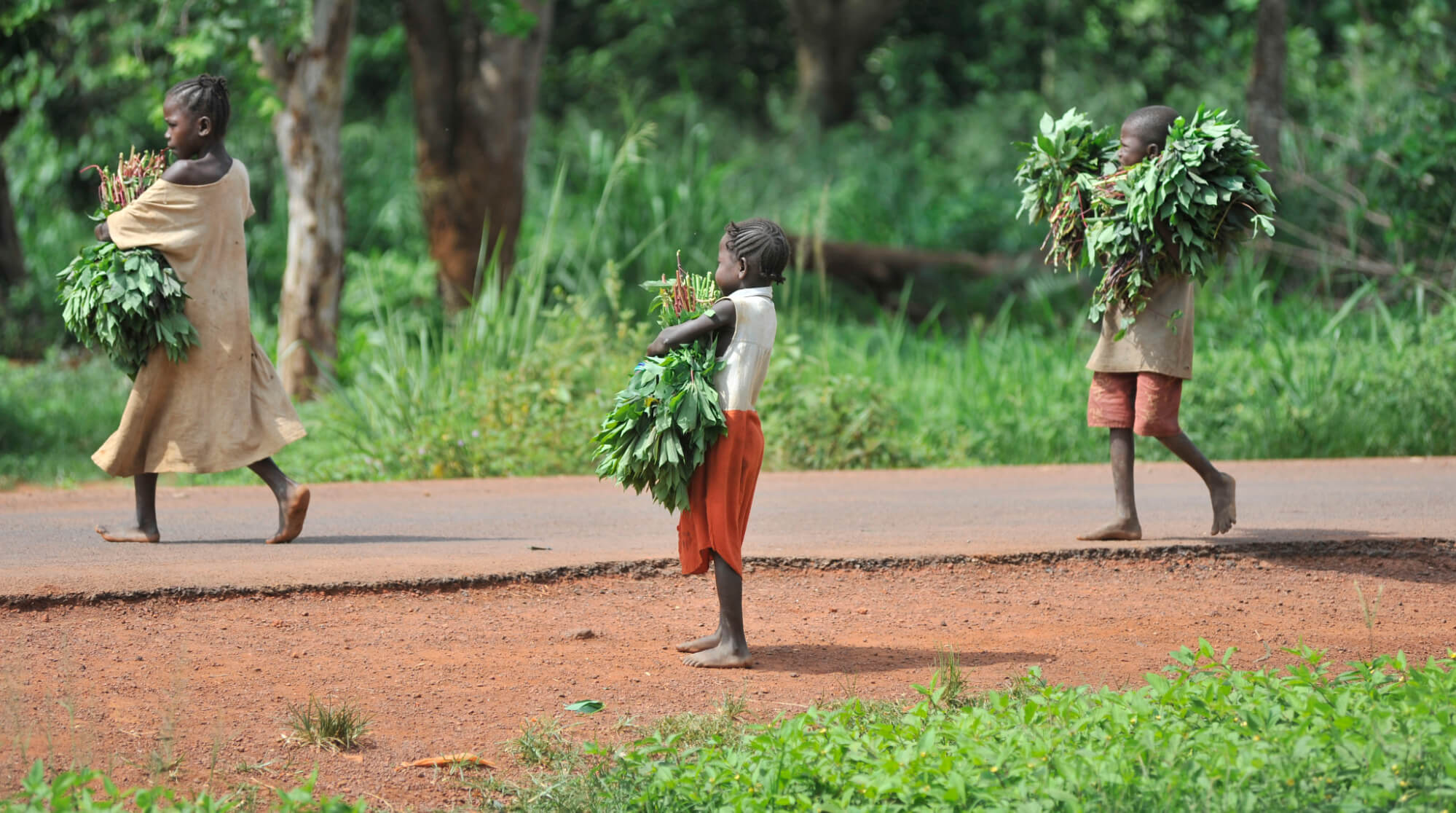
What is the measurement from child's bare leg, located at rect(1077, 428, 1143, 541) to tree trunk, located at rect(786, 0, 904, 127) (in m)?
18.3

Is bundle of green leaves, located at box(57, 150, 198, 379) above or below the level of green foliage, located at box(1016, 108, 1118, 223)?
below

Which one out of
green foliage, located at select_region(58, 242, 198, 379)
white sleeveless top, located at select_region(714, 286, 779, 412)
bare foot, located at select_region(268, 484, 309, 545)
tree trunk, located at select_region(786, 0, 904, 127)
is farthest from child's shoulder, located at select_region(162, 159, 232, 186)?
tree trunk, located at select_region(786, 0, 904, 127)

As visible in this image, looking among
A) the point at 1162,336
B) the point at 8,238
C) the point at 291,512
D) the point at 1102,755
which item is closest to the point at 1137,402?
the point at 1162,336

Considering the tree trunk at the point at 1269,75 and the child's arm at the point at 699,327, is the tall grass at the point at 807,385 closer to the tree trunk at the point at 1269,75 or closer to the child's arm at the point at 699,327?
the tree trunk at the point at 1269,75

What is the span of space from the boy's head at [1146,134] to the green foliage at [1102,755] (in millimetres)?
2495

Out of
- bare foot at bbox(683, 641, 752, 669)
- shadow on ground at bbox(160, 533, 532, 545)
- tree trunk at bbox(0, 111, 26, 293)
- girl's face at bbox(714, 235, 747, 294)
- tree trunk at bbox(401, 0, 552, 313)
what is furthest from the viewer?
tree trunk at bbox(0, 111, 26, 293)

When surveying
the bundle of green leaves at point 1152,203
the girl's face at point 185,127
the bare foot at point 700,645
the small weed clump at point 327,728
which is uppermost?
the girl's face at point 185,127

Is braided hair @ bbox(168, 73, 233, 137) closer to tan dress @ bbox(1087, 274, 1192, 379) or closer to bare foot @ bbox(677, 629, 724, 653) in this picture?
bare foot @ bbox(677, 629, 724, 653)

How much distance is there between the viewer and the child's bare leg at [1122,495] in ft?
20.1

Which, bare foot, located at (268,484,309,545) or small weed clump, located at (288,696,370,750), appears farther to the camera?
bare foot, located at (268,484,309,545)

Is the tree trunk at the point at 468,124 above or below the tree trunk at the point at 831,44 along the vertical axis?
below

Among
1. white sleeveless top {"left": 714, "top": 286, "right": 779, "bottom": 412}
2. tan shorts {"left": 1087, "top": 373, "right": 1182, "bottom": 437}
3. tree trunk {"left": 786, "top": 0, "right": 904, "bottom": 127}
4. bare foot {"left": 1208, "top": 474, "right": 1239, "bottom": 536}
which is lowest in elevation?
bare foot {"left": 1208, "top": 474, "right": 1239, "bottom": 536}

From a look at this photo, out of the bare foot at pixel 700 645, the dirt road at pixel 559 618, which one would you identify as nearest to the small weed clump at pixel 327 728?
the dirt road at pixel 559 618

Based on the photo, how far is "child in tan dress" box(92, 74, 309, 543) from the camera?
5.94 m
